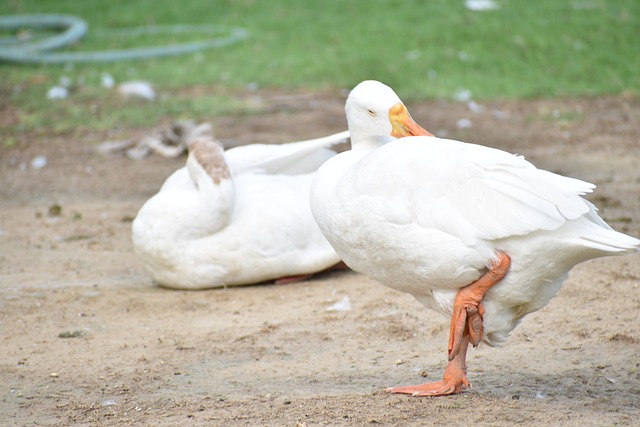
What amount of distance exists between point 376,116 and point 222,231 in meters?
1.87

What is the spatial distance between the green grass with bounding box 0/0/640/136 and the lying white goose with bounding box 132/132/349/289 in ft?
13.1

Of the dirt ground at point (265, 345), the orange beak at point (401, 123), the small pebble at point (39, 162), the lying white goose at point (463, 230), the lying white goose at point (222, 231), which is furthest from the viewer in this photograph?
the small pebble at point (39, 162)

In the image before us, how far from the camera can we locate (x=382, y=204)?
3674 millimetres

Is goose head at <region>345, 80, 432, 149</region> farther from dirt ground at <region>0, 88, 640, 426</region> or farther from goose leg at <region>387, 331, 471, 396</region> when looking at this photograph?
dirt ground at <region>0, 88, 640, 426</region>

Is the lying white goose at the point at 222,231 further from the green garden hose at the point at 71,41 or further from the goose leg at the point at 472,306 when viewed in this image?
the green garden hose at the point at 71,41

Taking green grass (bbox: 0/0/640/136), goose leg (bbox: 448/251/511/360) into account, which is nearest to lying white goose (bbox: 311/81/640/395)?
goose leg (bbox: 448/251/511/360)

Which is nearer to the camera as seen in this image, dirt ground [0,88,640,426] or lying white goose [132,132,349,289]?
dirt ground [0,88,640,426]

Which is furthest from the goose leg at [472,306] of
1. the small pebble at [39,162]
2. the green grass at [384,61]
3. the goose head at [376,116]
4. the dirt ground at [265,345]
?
the green grass at [384,61]

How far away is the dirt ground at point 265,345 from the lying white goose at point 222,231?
0.43ft

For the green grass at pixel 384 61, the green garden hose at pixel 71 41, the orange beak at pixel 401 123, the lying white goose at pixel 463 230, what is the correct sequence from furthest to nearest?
the green garden hose at pixel 71 41 < the green grass at pixel 384 61 < the orange beak at pixel 401 123 < the lying white goose at pixel 463 230

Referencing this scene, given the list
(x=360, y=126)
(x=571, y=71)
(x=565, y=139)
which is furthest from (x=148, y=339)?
(x=571, y=71)

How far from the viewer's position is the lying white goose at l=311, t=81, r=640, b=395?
3.50 m

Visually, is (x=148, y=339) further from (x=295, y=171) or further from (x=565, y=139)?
(x=565, y=139)

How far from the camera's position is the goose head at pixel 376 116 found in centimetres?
416
